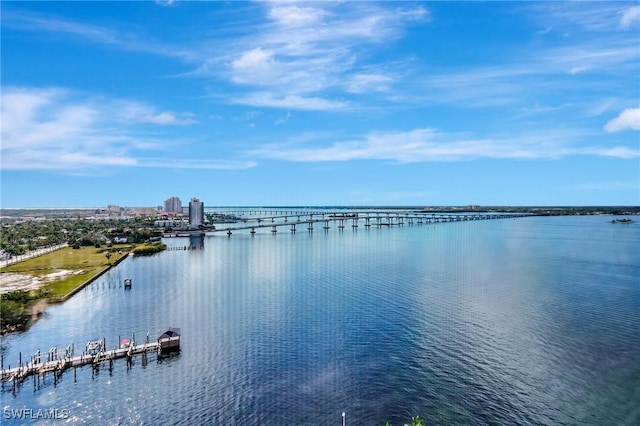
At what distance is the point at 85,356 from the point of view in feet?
90.7

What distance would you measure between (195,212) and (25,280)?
83.6 meters

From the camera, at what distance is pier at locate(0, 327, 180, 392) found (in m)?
25.5

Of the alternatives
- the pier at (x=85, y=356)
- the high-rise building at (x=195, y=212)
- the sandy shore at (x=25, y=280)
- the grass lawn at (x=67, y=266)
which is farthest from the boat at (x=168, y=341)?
the high-rise building at (x=195, y=212)

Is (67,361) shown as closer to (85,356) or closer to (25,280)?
(85,356)

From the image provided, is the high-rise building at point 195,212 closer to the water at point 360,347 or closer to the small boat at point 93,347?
the water at point 360,347

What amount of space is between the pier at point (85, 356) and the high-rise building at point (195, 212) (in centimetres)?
10407

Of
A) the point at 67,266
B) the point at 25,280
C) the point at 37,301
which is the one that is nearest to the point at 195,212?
the point at 67,266

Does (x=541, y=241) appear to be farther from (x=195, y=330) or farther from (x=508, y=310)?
(x=195, y=330)

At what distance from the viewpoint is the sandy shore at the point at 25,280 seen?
4612 centimetres

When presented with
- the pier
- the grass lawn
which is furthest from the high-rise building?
the pier

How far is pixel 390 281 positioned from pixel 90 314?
33157 millimetres

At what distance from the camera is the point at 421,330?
108ft

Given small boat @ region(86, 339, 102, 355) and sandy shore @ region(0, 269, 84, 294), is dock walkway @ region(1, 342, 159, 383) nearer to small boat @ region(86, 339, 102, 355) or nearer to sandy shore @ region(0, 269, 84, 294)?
small boat @ region(86, 339, 102, 355)

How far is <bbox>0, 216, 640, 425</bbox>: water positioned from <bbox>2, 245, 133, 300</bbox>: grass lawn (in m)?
3.15
